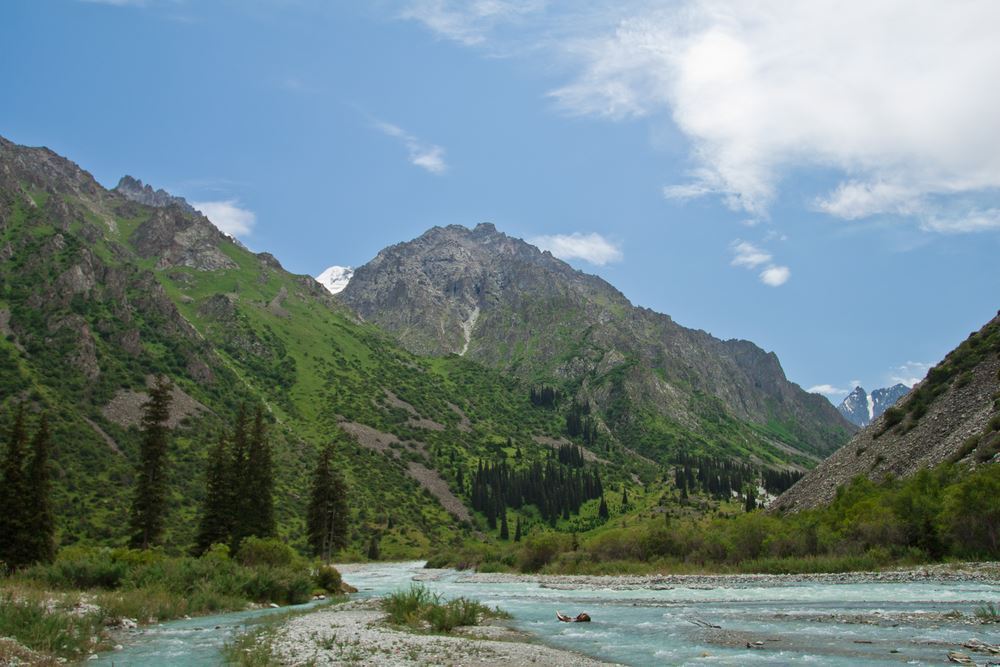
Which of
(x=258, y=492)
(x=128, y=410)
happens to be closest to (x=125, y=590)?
(x=258, y=492)

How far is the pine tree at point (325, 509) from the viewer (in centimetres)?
9312

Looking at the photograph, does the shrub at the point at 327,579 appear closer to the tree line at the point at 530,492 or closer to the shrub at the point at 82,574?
the shrub at the point at 82,574

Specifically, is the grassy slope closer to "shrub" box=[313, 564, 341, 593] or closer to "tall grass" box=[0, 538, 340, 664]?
"shrub" box=[313, 564, 341, 593]

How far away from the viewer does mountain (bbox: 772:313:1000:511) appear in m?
56.2

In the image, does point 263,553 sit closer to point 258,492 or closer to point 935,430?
point 258,492

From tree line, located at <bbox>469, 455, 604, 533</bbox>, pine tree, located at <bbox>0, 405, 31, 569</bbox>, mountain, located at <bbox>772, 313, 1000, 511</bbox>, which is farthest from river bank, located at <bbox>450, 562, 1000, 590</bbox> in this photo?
tree line, located at <bbox>469, 455, 604, 533</bbox>

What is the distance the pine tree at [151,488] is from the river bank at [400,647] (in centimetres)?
3863

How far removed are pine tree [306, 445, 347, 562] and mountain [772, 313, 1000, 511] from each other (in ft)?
197

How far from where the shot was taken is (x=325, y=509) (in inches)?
3671

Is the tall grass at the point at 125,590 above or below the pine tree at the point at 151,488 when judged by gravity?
below

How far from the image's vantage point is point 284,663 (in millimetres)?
19859

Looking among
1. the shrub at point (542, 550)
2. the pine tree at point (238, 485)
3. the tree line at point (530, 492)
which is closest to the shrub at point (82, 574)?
the pine tree at point (238, 485)

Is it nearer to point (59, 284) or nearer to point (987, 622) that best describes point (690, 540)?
point (987, 622)

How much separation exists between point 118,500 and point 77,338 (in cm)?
5693
